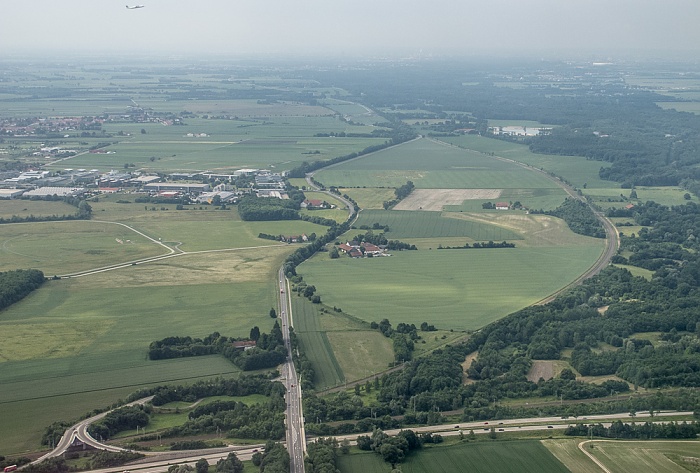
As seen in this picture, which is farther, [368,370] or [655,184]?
[655,184]

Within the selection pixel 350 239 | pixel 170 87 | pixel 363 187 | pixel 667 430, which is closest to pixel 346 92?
pixel 170 87

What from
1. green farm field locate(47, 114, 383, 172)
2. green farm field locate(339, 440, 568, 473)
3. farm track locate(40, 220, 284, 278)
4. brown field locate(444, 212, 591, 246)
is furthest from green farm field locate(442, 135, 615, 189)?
green farm field locate(339, 440, 568, 473)

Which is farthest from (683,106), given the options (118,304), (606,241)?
(118,304)

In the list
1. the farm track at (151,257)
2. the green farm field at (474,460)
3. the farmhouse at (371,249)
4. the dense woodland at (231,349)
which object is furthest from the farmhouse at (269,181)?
the green farm field at (474,460)

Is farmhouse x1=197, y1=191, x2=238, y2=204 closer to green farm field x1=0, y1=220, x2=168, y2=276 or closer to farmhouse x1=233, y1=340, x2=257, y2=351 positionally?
green farm field x1=0, y1=220, x2=168, y2=276

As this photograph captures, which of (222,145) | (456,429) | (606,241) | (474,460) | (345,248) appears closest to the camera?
(474,460)

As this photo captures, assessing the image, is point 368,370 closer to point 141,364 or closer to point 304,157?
point 141,364

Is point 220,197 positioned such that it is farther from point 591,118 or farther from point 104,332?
point 591,118
